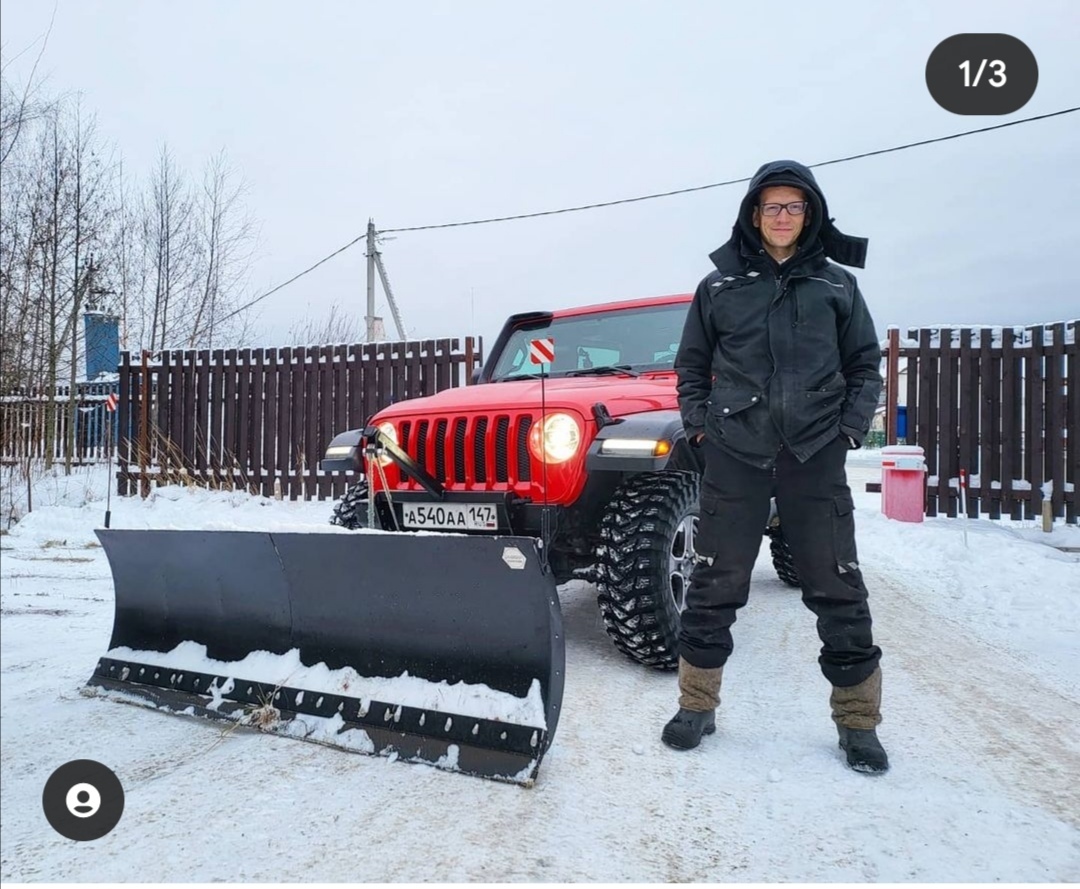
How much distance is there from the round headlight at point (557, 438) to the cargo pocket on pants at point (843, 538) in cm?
106

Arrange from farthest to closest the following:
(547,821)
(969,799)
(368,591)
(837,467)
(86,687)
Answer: (86,687), (368,591), (837,467), (969,799), (547,821)

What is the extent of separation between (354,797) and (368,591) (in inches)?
27.4

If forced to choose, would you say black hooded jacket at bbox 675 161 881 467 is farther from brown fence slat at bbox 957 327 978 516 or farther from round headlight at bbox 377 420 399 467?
brown fence slat at bbox 957 327 978 516

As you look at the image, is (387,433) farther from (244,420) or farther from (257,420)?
(244,420)

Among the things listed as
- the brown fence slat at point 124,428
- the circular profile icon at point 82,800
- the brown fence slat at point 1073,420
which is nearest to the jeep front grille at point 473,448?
the circular profile icon at point 82,800

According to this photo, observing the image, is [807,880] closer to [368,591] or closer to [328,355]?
[368,591]

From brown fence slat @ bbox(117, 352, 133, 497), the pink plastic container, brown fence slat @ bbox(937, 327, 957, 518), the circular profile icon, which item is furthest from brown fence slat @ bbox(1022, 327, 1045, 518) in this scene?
brown fence slat @ bbox(117, 352, 133, 497)

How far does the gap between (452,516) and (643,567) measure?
0.88 m

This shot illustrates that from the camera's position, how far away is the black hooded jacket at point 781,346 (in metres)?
2.21

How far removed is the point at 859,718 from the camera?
7.22ft

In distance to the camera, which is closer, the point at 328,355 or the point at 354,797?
the point at 354,797

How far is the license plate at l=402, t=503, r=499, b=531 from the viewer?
2963mm

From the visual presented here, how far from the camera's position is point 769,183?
2.32m

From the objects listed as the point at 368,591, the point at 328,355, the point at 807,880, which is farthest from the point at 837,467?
the point at 328,355
